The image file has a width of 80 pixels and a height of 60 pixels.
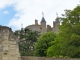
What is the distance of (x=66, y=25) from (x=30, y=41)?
2348cm

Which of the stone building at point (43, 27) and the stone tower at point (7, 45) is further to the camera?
the stone building at point (43, 27)

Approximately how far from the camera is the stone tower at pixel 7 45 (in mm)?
11648

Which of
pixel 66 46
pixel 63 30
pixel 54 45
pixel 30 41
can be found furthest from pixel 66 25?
pixel 30 41

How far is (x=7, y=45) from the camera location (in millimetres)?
11648

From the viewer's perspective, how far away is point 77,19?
32.6 metres

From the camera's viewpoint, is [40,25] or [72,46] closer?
[72,46]

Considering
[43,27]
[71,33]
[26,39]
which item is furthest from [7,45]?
[43,27]

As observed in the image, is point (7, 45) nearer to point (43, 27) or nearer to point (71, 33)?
point (71, 33)

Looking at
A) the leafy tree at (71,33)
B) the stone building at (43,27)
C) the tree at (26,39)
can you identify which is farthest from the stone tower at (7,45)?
the stone building at (43,27)

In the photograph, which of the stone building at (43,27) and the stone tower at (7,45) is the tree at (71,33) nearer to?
the stone tower at (7,45)

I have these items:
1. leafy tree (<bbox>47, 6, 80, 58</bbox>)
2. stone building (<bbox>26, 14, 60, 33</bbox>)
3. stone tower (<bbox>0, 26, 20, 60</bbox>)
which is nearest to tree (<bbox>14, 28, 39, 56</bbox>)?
leafy tree (<bbox>47, 6, 80, 58</bbox>)

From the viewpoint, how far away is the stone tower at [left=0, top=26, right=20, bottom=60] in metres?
11.6

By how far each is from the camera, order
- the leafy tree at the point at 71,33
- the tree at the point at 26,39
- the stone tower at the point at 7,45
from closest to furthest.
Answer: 1. the stone tower at the point at 7,45
2. the leafy tree at the point at 71,33
3. the tree at the point at 26,39

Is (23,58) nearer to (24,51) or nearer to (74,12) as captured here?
(74,12)
